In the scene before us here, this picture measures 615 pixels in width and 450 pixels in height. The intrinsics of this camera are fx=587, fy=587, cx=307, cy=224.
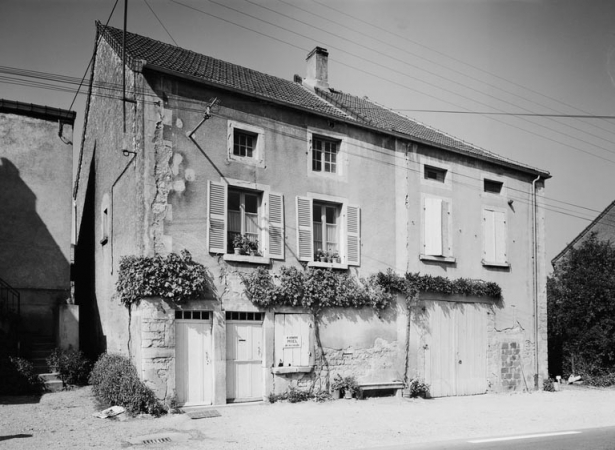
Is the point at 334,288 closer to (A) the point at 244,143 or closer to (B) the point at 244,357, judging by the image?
(B) the point at 244,357

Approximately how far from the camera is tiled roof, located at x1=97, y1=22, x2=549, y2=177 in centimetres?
1368

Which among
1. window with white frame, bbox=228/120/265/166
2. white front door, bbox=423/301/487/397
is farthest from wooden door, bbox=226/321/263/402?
white front door, bbox=423/301/487/397

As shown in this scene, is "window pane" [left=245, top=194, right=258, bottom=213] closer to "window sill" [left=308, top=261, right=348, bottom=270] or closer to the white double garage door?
"window sill" [left=308, top=261, right=348, bottom=270]

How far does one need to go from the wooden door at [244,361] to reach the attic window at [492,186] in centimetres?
901

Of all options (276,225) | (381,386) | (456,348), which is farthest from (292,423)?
(456,348)

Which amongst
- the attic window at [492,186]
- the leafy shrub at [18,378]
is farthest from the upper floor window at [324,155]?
the leafy shrub at [18,378]

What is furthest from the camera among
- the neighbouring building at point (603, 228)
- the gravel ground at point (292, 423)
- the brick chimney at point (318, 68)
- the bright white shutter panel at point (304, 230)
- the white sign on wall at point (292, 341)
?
the neighbouring building at point (603, 228)

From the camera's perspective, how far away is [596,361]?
1956 cm

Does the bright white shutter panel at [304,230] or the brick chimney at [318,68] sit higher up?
the brick chimney at [318,68]

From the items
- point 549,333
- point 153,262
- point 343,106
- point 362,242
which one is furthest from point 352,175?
point 549,333

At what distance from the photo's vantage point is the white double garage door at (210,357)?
479 inches

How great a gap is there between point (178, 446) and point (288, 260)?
19.1 feet

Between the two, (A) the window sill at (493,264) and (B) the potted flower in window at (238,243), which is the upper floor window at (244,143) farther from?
(A) the window sill at (493,264)

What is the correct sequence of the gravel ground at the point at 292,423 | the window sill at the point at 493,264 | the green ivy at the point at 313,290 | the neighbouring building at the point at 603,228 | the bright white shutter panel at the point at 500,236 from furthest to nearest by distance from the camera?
the neighbouring building at the point at 603,228 < the bright white shutter panel at the point at 500,236 < the window sill at the point at 493,264 < the green ivy at the point at 313,290 < the gravel ground at the point at 292,423
